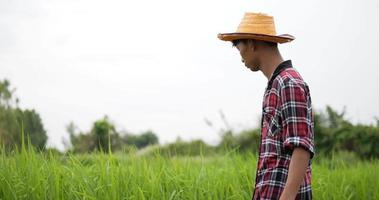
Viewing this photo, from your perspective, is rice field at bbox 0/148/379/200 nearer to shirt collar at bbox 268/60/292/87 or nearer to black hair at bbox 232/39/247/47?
black hair at bbox 232/39/247/47

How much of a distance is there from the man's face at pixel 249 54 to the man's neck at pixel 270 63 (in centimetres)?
4

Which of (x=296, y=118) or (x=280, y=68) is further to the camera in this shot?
(x=280, y=68)

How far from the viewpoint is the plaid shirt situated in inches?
88.6

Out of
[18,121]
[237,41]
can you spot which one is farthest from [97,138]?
[237,41]

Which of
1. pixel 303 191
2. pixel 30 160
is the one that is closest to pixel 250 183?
pixel 30 160

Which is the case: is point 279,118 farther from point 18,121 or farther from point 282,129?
point 18,121

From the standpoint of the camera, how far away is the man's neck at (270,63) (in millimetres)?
2428

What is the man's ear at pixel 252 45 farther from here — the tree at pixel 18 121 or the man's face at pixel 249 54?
the tree at pixel 18 121

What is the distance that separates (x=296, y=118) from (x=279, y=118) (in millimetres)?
94

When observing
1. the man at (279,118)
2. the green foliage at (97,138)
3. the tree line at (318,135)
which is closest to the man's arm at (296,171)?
the man at (279,118)

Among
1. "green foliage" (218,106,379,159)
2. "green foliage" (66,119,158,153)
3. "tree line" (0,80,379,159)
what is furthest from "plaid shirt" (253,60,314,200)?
"green foliage" (66,119,158,153)

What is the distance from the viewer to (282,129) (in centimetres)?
232

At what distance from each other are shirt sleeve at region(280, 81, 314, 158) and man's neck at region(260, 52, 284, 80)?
5.6 inches

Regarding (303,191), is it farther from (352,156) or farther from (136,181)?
(352,156)
